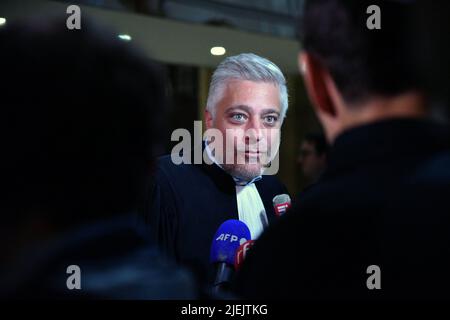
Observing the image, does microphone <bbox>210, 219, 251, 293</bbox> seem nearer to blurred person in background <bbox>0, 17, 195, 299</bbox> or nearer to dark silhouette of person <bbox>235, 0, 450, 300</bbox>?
dark silhouette of person <bbox>235, 0, 450, 300</bbox>

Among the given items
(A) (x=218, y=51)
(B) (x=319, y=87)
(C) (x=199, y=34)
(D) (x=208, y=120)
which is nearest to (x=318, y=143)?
(A) (x=218, y=51)

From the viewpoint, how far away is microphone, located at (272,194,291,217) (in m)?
2.35

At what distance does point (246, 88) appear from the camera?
232cm

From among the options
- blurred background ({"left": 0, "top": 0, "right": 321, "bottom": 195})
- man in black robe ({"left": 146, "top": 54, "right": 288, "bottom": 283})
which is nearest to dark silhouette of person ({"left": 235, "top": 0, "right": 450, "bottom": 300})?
man in black robe ({"left": 146, "top": 54, "right": 288, "bottom": 283})

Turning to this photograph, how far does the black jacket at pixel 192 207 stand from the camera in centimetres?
218

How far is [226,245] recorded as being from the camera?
212cm

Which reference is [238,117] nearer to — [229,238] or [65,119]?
[229,238]

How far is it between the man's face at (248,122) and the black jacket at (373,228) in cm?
111

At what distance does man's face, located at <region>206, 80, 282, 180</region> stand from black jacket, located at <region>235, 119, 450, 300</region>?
1.11 m

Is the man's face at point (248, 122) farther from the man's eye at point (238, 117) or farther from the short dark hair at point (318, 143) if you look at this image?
the short dark hair at point (318, 143)

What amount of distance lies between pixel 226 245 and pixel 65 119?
1222 mm

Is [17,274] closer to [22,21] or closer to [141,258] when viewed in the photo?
[141,258]

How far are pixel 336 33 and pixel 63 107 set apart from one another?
0.55m

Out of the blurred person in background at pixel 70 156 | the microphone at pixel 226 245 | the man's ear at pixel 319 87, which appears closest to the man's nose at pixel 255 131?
the microphone at pixel 226 245
